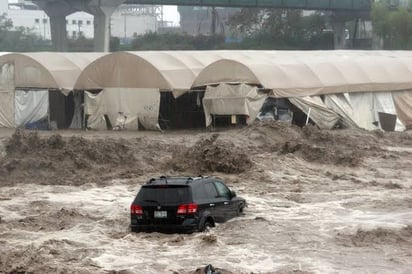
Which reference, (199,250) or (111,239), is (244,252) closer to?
(199,250)

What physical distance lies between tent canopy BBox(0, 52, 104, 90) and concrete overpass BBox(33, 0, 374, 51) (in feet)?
140

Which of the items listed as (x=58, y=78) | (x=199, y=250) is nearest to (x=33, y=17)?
(x=58, y=78)

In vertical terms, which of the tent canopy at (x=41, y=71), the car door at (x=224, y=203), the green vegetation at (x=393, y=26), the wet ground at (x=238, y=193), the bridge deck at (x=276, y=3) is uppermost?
the bridge deck at (x=276, y=3)

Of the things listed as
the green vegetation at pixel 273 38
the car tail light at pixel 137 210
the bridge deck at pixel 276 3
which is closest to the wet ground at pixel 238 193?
the car tail light at pixel 137 210

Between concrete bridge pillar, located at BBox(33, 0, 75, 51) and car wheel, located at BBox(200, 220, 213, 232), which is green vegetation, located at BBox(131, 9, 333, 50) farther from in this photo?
car wheel, located at BBox(200, 220, 213, 232)

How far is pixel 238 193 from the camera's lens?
25672 mm

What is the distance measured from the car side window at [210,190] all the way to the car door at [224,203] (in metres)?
0.14

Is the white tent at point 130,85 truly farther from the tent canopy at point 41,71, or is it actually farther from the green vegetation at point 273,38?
the green vegetation at point 273,38

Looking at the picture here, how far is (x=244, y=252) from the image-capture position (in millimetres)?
17438

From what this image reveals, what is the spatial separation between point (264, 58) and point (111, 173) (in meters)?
17.1

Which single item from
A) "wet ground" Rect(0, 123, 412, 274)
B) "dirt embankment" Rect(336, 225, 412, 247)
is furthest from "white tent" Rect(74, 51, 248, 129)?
"dirt embankment" Rect(336, 225, 412, 247)

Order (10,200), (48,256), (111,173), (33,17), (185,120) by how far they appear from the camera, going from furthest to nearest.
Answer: (33,17) → (185,120) → (111,173) → (10,200) → (48,256)

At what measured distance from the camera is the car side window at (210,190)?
62.9ft

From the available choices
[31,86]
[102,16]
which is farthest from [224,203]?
[102,16]
